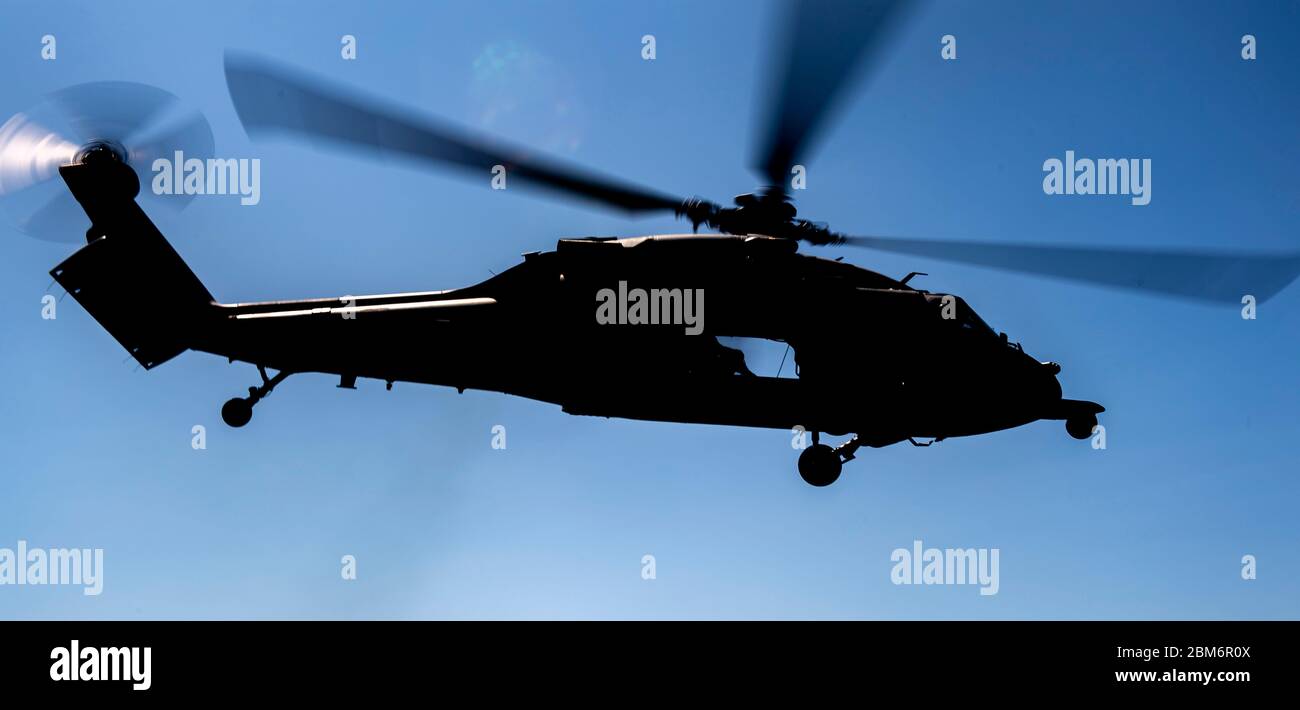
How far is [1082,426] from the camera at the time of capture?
→ 17.2 meters

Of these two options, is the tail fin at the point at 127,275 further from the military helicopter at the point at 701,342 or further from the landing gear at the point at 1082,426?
the landing gear at the point at 1082,426

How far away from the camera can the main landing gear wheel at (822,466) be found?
17.3 m

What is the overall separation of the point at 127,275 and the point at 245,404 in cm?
361

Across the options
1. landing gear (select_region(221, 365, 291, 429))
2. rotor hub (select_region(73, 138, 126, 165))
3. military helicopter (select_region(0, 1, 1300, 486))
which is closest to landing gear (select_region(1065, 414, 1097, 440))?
military helicopter (select_region(0, 1, 1300, 486))

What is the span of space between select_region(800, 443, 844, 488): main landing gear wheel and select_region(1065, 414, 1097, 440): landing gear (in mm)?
4098

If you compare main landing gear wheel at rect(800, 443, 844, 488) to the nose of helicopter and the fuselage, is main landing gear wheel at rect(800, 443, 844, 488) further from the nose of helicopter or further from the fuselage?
the nose of helicopter

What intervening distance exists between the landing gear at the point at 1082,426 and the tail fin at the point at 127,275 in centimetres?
1583

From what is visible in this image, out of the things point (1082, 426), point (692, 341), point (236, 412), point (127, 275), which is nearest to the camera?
point (692, 341)

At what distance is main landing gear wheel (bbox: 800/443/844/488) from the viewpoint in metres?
17.3

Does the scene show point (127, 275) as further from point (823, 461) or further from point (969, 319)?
point (969, 319)
